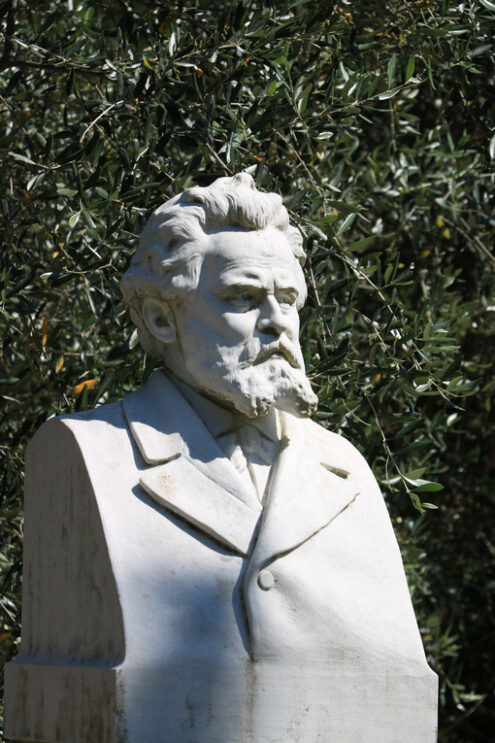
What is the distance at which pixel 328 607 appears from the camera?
4.11 m

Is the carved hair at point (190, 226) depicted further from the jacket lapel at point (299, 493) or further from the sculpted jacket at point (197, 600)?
the jacket lapel at point (299, 493)

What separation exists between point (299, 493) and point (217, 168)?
2322mm

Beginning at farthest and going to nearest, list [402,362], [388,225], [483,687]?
1. [483,687]
2. [388,225]
3. [402,362]

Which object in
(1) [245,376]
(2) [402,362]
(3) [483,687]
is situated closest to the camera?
(1) [245,376]

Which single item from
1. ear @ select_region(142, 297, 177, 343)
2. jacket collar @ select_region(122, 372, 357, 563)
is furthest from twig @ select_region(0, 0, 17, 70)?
jacket collar @ select_region(122, 372, 357, 563)

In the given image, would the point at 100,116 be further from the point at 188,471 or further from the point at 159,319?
the point at 188,471

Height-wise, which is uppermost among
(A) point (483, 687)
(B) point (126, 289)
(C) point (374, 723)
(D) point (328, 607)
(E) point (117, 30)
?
(E) point (117, 30)

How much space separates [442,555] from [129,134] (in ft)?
11.7

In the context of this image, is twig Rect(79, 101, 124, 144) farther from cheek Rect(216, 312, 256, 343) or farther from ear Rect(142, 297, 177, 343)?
cheek Rect(216, 312, 256, 343)

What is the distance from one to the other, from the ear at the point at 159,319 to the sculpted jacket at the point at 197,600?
13 centimetres

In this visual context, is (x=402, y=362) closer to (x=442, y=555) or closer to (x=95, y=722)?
(x=95, y=722)

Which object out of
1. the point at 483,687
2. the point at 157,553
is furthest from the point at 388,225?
the point at 157,553

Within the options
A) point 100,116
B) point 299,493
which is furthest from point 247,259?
point 100,116

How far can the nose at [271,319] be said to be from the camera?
427cm
